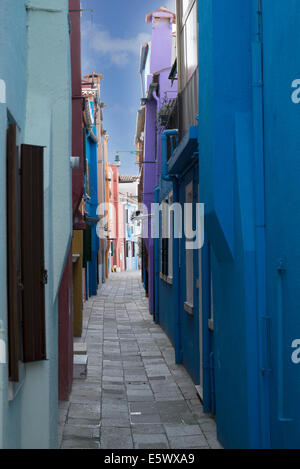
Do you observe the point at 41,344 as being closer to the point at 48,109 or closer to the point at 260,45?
the point at 48,109

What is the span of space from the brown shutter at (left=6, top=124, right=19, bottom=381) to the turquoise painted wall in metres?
0.27

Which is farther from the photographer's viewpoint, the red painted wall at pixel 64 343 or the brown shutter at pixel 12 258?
the red painted wall at pixel 64 343

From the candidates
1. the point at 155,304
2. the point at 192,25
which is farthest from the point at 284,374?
the point at 155,304

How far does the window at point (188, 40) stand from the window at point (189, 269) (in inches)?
66.7

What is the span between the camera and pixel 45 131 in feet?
16.9

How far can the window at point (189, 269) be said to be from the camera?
9367 mm

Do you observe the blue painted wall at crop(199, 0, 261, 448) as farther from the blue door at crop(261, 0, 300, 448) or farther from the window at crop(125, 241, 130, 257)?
the window at crop(125, 241, 130, 257)

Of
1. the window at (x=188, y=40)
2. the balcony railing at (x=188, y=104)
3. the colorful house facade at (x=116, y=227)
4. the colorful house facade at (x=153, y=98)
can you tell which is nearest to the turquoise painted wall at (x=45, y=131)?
the balcony railing at (x=188, y=104)

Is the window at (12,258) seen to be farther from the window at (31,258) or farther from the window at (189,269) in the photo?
the window at (189,269)

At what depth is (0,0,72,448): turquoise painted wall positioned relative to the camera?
4617 mm

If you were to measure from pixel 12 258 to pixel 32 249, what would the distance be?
640 millimetres

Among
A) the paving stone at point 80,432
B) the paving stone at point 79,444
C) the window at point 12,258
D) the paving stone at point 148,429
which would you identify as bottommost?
the paving stone at point 148,429

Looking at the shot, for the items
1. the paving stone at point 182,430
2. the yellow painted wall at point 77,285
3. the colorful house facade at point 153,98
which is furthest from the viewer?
the colorful house facade at point 153,98

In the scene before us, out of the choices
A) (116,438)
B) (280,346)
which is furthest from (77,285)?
(280,346)
